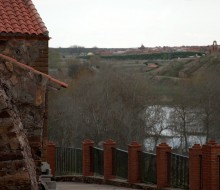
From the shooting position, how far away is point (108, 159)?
2061cm

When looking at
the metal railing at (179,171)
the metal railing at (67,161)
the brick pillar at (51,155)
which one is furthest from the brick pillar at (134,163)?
the brick pillar at (51,155)

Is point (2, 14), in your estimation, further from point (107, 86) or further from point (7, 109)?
point (107, 86)

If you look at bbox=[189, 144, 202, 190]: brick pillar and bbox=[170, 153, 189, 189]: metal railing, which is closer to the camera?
bbox=[189, 144, 202, 190]: brick pillar

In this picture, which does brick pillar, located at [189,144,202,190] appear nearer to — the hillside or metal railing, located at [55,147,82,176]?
metal railing, located at [55,147,82,176]

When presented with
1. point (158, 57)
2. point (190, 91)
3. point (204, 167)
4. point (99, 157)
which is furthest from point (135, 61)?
point (204, 167)

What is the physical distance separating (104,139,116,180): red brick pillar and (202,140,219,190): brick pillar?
16.7 ft

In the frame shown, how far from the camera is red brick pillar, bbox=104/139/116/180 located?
20.5 meters

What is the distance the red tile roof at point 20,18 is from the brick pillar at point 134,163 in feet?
20.4

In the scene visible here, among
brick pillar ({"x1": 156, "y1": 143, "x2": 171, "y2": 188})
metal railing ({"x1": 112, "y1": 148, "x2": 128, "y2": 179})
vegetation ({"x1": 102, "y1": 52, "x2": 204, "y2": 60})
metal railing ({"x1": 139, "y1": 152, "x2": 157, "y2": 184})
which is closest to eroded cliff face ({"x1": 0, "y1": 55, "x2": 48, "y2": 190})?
brick pillar ({"x1": 156, "y1": 143, "x2": 171, "y2": 188})

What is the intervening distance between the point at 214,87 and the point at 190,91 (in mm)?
3313

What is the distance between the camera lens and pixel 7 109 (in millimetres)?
6324

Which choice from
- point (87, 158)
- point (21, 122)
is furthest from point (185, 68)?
point (21, 122)

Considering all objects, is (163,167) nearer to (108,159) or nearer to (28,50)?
(108,159)

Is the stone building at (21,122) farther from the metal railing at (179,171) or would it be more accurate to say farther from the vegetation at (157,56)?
the vegetation at (157,56)
